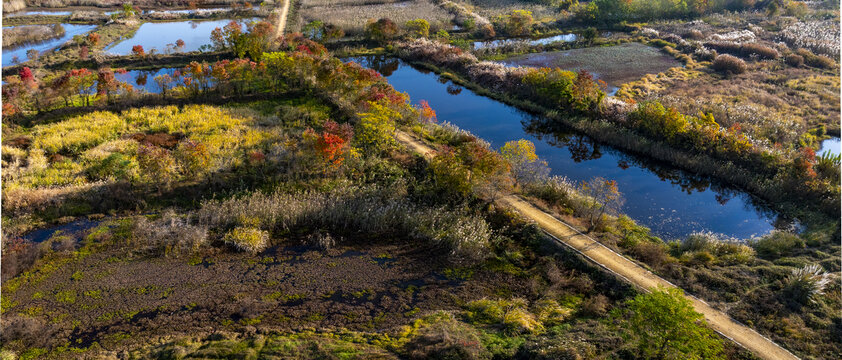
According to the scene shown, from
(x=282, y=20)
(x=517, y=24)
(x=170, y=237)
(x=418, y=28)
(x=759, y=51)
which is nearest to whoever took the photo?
(x=170, y=237)

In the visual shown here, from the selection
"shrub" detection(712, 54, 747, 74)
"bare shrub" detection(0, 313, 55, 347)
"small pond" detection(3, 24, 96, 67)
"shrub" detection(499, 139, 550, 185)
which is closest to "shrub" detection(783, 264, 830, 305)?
"shrub" detection(499, 139, 550, 185)

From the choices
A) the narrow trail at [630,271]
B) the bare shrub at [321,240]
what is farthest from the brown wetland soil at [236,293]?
the narrow trail at [630,271]

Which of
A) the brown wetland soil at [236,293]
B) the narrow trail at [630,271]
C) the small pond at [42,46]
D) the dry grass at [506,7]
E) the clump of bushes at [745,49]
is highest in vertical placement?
the dry grass at [506,7]

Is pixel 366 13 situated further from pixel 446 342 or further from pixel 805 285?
pixel 805 285

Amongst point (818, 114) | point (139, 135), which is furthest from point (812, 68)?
point (139, 135)

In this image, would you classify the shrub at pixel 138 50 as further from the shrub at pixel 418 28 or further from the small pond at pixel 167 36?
the shrub at pixel 418 28

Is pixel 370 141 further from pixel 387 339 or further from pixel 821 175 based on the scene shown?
pixel 821 175

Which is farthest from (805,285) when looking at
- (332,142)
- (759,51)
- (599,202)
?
(759,51)
